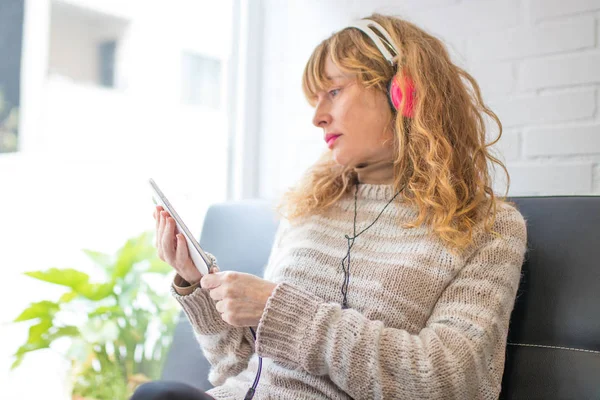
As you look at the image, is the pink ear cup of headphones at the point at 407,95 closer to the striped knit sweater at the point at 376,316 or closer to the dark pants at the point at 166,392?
the striped knit sweater at the point at 376,316

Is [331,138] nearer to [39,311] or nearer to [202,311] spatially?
[202,311]

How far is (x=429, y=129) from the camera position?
1.15 m

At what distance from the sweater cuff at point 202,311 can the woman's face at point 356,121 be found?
15.4 inches

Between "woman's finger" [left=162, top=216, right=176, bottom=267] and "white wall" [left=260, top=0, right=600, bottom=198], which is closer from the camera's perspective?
"woman's finger" [left=162, top=216, right=176, bottom=267]

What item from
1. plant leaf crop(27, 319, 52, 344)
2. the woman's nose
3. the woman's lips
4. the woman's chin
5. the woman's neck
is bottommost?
plant leaf crop(27, 319, 52, 344)

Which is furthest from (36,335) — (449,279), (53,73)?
(449,279)

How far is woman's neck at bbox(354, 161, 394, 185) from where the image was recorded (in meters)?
1.24

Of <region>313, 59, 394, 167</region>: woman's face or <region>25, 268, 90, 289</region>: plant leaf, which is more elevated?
<region>313, 59, 394, 167</region>: woman's face

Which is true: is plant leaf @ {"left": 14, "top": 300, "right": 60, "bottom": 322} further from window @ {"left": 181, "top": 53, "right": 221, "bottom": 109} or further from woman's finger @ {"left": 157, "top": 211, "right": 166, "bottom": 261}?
window @ {"left": 181, "top": 53, "right": 221, "bottom": 109}

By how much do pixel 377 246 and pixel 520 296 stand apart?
28cm

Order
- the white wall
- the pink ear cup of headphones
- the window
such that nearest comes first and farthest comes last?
the pink ear cup of headphones
the white wall
the window

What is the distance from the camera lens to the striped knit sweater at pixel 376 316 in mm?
889

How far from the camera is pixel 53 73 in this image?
5.69 ft

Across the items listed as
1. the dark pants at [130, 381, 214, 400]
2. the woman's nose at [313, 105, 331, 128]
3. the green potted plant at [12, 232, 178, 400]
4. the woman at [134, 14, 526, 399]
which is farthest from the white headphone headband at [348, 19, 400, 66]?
the green potted plant at [12, 232, 178, 400]
